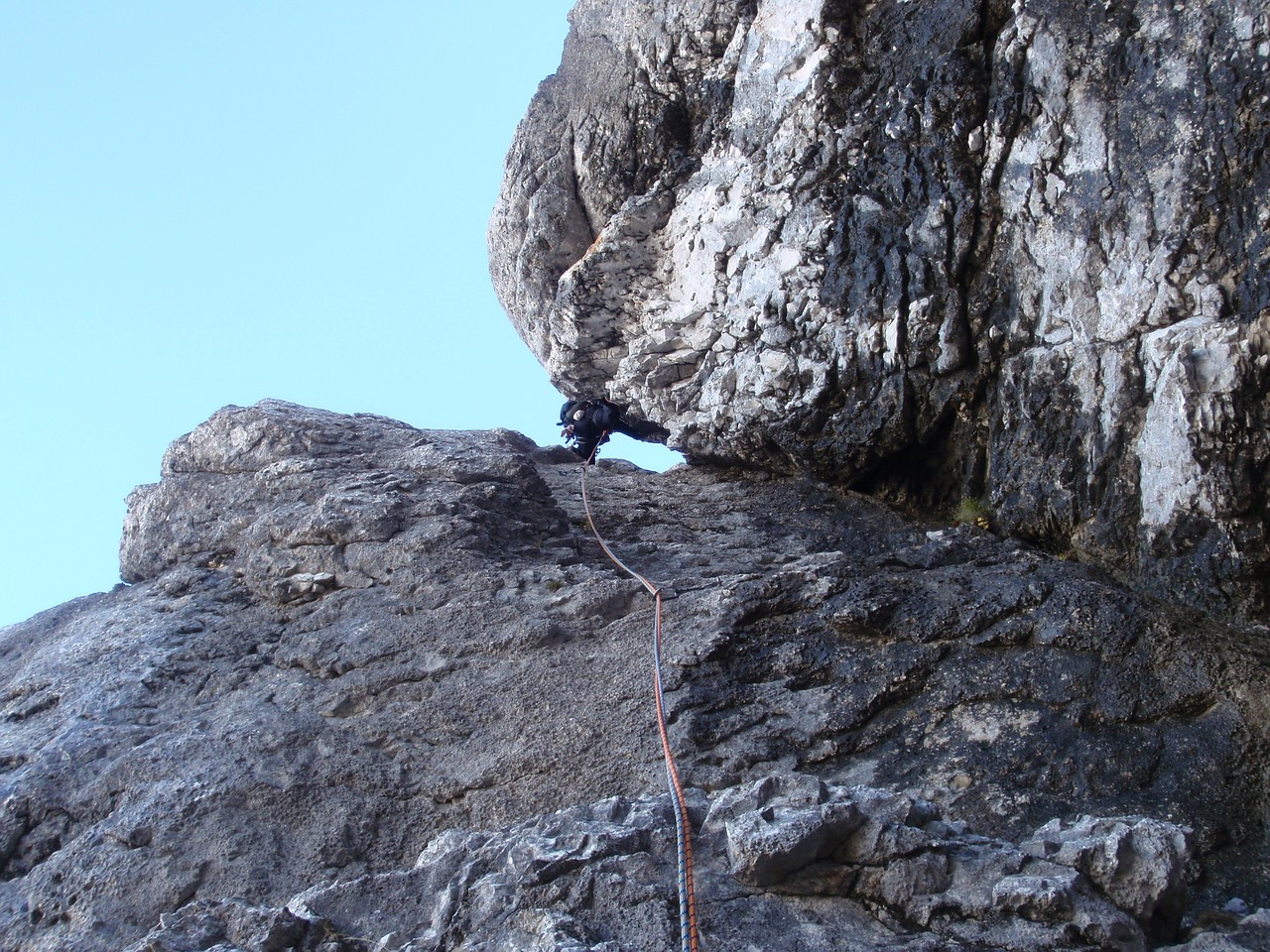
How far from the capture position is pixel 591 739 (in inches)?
221

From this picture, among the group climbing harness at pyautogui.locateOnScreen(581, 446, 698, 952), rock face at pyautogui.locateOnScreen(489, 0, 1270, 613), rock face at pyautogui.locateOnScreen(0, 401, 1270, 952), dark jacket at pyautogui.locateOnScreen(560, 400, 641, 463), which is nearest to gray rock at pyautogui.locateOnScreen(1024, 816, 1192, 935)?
rock face at pyautogui.locateOnScreen(0, 401, 1270, 952)

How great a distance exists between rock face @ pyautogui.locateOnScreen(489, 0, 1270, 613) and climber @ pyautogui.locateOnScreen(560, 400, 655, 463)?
1.74 ft

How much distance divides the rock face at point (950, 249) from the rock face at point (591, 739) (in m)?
0.66

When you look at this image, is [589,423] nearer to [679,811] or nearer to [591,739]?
[591,739]

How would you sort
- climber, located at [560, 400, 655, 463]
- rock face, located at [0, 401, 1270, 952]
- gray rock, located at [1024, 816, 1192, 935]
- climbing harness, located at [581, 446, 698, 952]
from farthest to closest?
climber, located at [560, 400, 655, 463] → rock face, located at [0, 401, 1270, 952] → gray rock, located at [1024, 816, 1192, 935] → climbing harness, located at [581, 446, 698, 952]

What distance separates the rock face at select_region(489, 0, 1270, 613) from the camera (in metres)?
5.71

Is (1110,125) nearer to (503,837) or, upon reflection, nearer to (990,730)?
(990,730)

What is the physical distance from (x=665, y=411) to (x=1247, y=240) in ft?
17.5

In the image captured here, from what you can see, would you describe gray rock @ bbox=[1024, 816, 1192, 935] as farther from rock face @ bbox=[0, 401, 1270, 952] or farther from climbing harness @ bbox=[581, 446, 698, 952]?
Result: climbing harness @ bbox=[581, 446, 698, 952]

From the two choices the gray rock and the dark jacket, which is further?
the dark jacket

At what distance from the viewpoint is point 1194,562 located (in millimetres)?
5820

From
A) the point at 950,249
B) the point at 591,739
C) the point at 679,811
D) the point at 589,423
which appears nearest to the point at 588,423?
the point at 589,423

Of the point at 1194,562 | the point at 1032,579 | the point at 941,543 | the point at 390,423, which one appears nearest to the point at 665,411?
the point at 390,423

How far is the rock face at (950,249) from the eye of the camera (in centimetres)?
571
